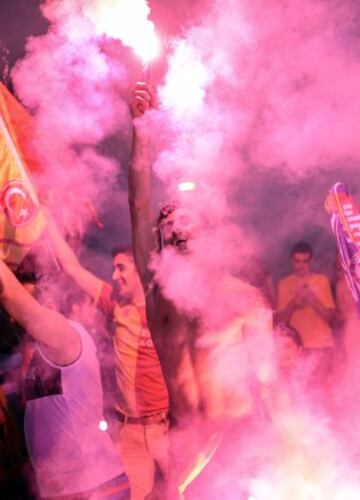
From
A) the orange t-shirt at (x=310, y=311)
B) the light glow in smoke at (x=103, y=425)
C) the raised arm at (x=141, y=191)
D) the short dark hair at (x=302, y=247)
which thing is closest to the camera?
the raised arm at (x=141, y=191)

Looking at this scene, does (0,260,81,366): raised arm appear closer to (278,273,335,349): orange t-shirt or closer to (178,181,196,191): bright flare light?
(178,181,196,191): bright flare light

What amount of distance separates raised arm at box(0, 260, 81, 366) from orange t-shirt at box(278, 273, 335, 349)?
1.45m

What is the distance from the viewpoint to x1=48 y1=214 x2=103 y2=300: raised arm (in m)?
3.63

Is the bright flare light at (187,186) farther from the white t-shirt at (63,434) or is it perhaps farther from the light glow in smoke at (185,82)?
the white t-shirt at (63,434)

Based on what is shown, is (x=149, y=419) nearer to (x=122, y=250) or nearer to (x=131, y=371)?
(x=131, y=371)

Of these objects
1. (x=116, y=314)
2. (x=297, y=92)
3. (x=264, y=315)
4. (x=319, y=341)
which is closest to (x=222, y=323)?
(x=264, y=315)

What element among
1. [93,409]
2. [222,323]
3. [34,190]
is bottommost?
[93,409]

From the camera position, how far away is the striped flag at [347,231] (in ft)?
11.0

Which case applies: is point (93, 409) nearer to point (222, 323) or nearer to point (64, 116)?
point (222, 323)

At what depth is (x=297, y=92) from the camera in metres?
3.78

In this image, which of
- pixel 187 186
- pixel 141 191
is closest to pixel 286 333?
→ pixel 187 186

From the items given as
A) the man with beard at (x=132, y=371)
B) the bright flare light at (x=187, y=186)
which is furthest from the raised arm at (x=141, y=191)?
the bright flare light at (x=187, y=186)

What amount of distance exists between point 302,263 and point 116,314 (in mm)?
1282

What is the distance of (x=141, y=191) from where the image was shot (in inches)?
129
